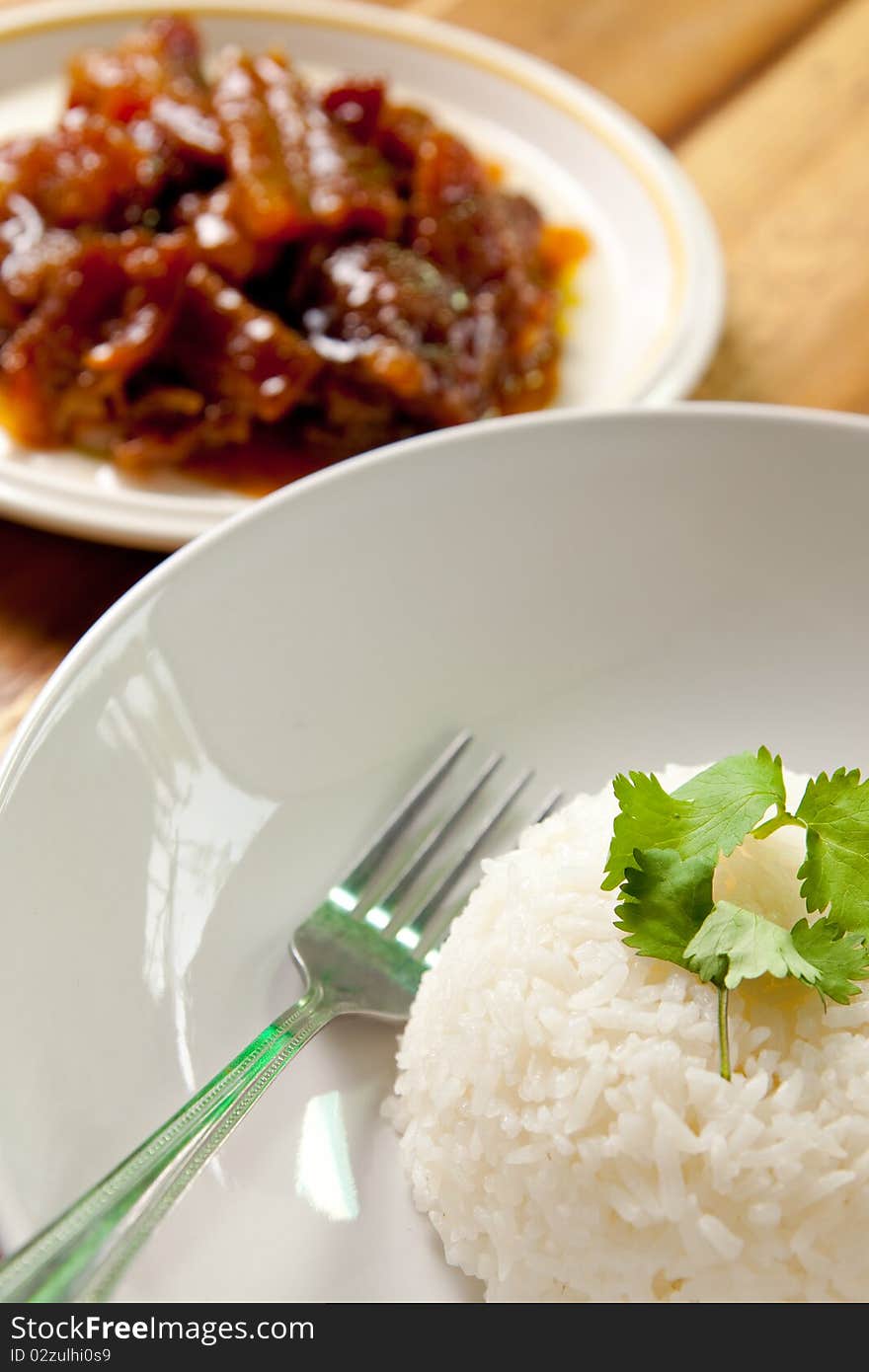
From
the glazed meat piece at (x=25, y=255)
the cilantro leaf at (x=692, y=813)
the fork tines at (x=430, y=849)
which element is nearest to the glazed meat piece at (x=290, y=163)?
the glazed meat piece at (x=25, y=255)

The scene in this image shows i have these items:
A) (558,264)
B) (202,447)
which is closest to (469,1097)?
(202,447)

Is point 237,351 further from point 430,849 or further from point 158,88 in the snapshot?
point 430,849

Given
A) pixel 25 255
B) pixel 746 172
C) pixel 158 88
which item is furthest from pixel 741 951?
pixel 746 172

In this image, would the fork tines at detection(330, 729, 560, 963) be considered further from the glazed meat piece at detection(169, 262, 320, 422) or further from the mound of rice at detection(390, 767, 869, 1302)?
the glazed meat piece at detection(169, 262, 320, 422)

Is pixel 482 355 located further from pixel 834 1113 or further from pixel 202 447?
pixel 834 1113

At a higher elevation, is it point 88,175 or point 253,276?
point 88,175

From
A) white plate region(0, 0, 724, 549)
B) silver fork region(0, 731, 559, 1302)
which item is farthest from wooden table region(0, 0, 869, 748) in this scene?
silver fork region(0, 731, 559, 1302)
